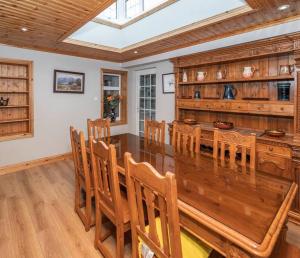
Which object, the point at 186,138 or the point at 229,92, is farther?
the point at 229,92

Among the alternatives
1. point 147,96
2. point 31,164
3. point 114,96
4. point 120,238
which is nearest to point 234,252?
point 120,238

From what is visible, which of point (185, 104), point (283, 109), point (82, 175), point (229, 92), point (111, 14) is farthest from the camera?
point (185, 104)

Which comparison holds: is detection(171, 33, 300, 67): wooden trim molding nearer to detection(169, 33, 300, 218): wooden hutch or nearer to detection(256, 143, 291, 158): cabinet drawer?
detection(169, 33, 300, 218): wooden hutch

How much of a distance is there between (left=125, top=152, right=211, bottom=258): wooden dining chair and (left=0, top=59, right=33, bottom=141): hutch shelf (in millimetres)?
3405

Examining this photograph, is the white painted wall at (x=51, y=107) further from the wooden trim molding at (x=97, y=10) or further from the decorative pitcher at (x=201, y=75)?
the decorative pitcher at (x=201, y=75)

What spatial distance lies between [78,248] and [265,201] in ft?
5.39

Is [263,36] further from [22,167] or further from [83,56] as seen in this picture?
[22,167]

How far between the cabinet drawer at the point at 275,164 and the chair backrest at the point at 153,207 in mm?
1766

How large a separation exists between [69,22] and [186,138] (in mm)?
2026

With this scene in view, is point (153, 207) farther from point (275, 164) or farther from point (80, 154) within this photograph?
point (275, 164)

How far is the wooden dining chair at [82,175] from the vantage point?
1913mm

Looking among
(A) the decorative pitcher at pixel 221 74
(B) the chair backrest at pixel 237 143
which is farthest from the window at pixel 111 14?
(B) the chair backrest at pixel 237 143

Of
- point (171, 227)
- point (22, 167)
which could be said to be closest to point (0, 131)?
point (22, 167)

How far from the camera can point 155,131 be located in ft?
9.39
